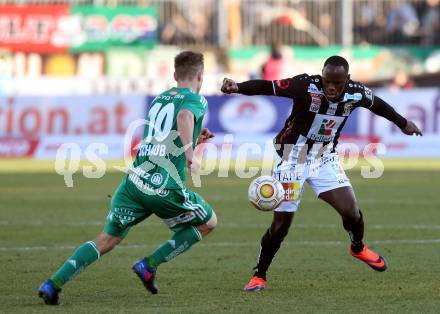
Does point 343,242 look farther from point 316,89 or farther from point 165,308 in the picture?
point 165,308

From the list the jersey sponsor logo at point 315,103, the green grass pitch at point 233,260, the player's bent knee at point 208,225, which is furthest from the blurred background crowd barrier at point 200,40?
the player's bent knee at point 208,225

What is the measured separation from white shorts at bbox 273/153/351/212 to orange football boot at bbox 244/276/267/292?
0.63 m

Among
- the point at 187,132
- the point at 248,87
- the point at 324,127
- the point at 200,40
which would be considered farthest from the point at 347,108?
the point at 200,40

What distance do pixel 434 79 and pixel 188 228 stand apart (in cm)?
2468

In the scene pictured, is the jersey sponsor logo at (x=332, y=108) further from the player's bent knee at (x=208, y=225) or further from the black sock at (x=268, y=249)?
the player's bent knee at (x=208, y=225)

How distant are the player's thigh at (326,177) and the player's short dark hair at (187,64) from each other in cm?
174

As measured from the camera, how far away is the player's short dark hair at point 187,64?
8.41 meters

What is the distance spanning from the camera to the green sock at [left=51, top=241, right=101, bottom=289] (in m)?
8.16

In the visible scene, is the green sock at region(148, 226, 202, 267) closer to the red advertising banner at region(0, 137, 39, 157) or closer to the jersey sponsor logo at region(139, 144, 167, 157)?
the jersey sponsor logo at region(139, 144, 167, 157)

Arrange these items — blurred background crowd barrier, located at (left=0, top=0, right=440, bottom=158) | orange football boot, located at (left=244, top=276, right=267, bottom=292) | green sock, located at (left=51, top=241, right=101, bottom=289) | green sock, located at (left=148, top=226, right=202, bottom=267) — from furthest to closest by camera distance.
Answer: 1. blurred background crowd barrier, located at (left=0, top=0, right=440, bottom=158)
2. orange football boot, located at (left=244, top=276, right=267, bottom=292)
3. green sock, located at (left=148, top=226, right=202, bottom=267)
4. green sock, located at (left=51, top=241, right=101, bottom=289)

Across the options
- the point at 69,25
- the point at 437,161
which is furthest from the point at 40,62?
the point at 437,161

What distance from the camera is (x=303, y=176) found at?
377 inches

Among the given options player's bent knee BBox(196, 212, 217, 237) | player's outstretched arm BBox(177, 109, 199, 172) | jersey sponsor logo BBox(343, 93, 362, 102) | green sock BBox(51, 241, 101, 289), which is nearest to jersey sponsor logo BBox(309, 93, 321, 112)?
jersey sponsor logo BBox(343, 93, 362, 102)

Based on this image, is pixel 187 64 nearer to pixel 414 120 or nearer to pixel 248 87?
pixel 248 87
